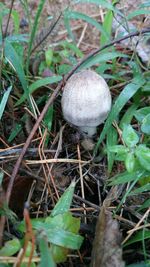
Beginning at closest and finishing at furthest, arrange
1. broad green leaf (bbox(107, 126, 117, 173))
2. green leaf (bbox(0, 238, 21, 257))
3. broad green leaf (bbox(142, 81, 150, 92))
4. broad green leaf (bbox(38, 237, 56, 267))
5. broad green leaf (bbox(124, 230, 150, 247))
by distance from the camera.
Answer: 1. broad green leaf (bbox(38, 237, 56, 267))
2. green leaf (bbox(0, 238, 21, 257))
3. broad green leaf (bbox(124, 230, 150, 247))
4. broad green leaf (bbox(107, 126, 117, 173))
5. broad green leaf (bbox(142, 81, 150, 92))

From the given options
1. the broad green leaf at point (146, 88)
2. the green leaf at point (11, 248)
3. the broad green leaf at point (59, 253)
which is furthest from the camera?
the broad green leaf at point (146, 88)

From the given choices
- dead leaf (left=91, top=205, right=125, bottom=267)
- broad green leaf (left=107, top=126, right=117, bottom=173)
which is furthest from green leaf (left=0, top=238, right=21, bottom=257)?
broad green leaf (left=107, top=126, right=117, bottom=173)

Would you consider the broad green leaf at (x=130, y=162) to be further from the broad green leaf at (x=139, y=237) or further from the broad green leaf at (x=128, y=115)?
the broad green leaf at (x=128, y=115)

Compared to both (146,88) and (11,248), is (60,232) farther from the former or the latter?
(146,88)

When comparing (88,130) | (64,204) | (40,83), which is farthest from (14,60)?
(64,204)

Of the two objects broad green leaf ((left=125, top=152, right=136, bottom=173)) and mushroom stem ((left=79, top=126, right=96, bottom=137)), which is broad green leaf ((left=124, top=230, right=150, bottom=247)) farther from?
mushroom stem ((left=79, top=126, right=96, bottom=137))

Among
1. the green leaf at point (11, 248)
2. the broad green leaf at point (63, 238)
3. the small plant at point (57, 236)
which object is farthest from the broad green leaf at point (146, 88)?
the green leaf at point (11, 248)

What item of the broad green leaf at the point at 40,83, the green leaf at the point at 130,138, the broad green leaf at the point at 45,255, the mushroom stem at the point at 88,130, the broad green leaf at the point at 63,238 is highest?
the broad green leaf at the point at 40,83
